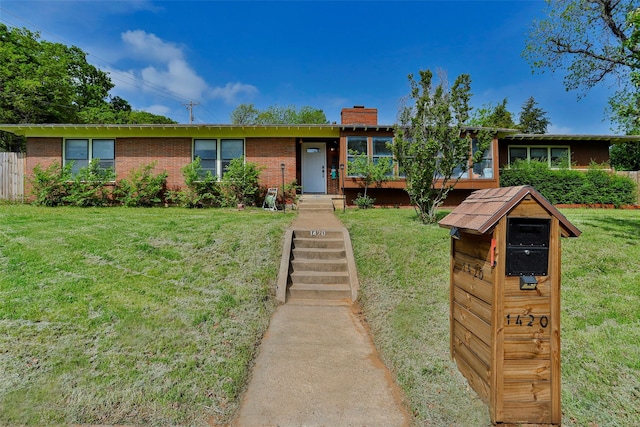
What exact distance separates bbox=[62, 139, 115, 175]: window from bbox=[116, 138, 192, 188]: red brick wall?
0.37 m

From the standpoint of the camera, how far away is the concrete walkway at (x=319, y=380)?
2.50 meters

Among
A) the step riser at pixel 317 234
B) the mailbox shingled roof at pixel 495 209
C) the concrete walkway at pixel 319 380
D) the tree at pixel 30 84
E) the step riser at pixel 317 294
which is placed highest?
the tree at pixel 30 84

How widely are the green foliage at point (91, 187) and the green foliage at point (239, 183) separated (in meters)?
4.38

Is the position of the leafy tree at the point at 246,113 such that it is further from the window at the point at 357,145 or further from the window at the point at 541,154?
the window at the point at 541,154

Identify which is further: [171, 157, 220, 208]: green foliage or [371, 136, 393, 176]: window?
[371, 136, 393, 176]: window

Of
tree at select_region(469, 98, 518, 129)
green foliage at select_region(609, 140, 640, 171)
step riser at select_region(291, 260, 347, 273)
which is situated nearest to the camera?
step riser at select_region(291, 260, 347, 273)

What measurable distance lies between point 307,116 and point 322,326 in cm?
4197

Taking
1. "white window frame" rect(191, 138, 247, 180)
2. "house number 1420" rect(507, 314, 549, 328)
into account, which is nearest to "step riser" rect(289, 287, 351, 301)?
"house number 1420" rect(507, 314, 549, 328)

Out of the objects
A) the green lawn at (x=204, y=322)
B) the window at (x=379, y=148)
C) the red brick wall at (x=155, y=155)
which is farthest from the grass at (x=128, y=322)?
the window at (x=379, y=148)

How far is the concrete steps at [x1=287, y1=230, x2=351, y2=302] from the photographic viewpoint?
204 inches

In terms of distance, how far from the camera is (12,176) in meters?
12.6

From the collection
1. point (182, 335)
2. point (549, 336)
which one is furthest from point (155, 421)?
point (549, 336)

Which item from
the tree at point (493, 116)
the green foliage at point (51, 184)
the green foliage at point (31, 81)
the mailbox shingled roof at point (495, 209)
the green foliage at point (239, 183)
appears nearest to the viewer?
the mailbox shingled roof at point (495, 209)

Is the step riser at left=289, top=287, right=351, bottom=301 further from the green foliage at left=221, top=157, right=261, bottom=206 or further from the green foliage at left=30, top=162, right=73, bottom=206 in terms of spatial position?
the green foliage at left=30, top=162, right=73, bottom=206
